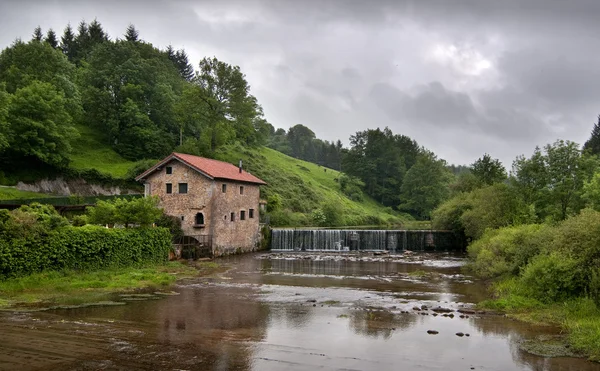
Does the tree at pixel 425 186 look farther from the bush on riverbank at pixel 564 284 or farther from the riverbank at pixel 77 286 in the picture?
the riverbank at pixel 77 286

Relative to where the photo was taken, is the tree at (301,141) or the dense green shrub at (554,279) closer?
the dense green shrub at (554,279)

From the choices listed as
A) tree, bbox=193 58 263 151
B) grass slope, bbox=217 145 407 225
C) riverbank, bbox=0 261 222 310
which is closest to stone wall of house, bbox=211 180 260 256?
grass slope, bbox=217 145 407 225

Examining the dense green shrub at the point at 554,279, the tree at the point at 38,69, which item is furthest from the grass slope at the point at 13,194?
the dense green shrub at the point at 554,279

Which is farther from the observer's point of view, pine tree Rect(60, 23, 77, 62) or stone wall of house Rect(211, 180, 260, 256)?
pine tree Rect(60, 23, 77, 62)

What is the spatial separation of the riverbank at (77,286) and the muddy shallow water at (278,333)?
1.58 metres

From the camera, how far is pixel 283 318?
57.2ft

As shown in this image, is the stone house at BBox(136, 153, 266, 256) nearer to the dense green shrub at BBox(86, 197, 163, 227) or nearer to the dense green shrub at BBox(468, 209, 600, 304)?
the dense green shrub at BBox(86, 197, 163, 227)

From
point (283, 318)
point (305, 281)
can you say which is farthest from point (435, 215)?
point (283, 318)

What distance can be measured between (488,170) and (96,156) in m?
49.9

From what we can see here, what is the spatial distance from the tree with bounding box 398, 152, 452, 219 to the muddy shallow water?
64053mm

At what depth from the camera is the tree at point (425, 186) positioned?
286 feet

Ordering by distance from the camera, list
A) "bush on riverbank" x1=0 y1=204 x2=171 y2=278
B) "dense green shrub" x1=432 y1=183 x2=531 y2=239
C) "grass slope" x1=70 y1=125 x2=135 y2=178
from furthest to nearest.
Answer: "grass slope" x1=70 y1=125 x2=135 y2=178
"dense green shrub" x1=432 y1=183 x2=531 y2=239
"bush on riverbank" x1=0 y1=204 x2=171 y2=278

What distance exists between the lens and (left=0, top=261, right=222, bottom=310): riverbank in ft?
63.0

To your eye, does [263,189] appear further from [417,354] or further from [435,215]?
[417,354]
